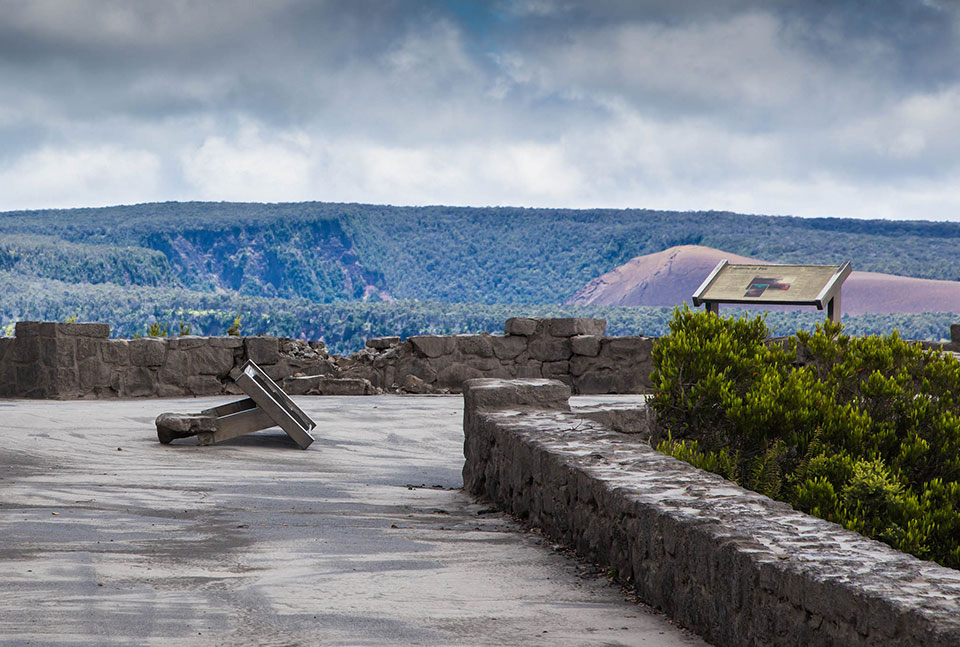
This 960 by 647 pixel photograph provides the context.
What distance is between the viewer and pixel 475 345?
1462cm

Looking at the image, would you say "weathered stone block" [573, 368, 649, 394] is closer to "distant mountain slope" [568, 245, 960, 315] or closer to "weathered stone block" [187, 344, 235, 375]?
"weathered stone block" [187, 344, 235, 375]

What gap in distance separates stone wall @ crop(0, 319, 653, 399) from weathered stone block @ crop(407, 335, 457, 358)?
14 mm

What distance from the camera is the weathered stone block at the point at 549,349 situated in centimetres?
1486

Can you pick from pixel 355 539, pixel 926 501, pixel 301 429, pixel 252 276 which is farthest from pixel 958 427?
pixel 252 276

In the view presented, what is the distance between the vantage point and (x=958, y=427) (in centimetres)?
589

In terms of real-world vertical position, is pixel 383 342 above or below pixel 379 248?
below

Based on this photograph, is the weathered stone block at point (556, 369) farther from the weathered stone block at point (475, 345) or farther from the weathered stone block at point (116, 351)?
the weathered stone block at point (116, 351)

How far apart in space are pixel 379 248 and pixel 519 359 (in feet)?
182

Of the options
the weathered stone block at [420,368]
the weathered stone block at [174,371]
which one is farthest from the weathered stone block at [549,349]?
the weathered stone block at [174,371]

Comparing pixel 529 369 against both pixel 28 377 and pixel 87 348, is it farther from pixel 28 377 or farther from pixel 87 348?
pixel 28 377

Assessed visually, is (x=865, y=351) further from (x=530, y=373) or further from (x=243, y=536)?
(x=530, y=373)

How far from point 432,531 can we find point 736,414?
6.48 feet

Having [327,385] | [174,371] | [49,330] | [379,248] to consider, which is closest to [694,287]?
[379,248]

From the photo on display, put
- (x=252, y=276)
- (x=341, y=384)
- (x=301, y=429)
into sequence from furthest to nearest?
1. (x=252, y=276)
2. (x=341, y=384)
3. (x=301, y=429)
